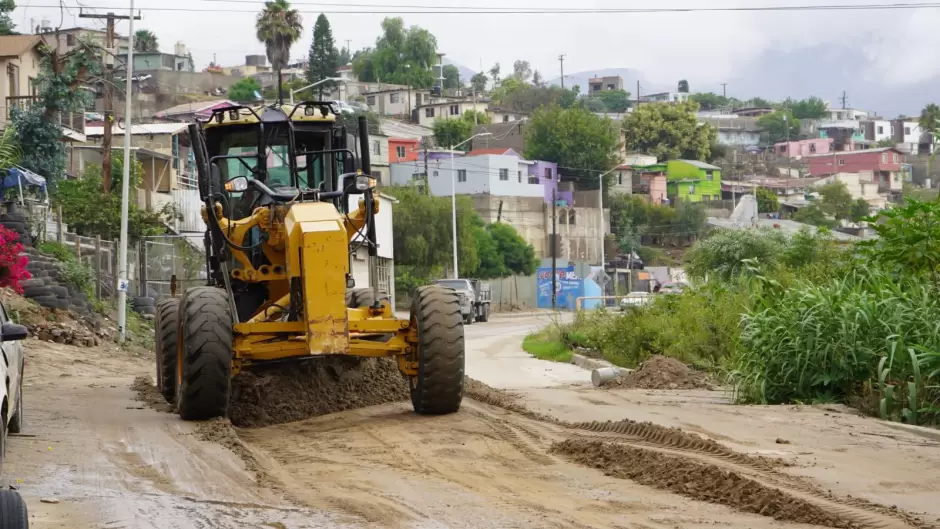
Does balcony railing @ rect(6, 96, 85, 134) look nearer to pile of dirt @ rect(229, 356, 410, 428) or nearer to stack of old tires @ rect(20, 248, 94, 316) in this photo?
stack of old tires @ rect(20, 248, 94, 316)

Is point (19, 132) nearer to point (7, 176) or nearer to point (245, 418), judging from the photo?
point (7, 176)

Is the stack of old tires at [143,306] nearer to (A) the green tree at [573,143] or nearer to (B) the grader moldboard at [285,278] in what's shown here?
(B) the grader moldboard at [285,278]

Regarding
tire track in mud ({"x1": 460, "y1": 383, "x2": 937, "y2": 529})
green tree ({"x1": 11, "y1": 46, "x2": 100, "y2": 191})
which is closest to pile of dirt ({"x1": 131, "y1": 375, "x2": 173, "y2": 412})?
tire track in mud ({"x1": 460, "y1": 383, "x2": 937, "y2": 529})

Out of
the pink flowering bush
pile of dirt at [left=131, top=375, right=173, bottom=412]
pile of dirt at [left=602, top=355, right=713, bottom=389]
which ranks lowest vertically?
pile of dirt at [left=602, top=355, right=713, bottom=389]

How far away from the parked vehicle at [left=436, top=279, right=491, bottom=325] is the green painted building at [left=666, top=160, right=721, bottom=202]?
4993cm

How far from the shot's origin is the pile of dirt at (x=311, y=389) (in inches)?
563

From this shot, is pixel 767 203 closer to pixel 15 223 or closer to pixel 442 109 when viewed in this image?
pixel 442 109

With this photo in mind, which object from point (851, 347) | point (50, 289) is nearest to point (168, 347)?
point (851, 347)

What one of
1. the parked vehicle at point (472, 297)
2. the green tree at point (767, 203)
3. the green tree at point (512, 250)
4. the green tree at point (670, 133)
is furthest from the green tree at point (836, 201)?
the parked vehicle at point (472, 297)

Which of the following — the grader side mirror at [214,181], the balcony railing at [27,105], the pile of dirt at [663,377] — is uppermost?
the balcony railing at [27,105]

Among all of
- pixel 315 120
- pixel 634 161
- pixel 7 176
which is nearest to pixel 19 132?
pixel 7 176

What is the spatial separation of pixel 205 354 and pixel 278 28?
7335 cm

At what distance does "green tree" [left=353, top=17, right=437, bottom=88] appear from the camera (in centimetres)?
14625

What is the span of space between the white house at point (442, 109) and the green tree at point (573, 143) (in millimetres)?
18466
